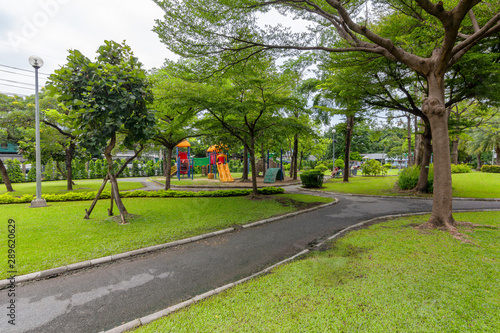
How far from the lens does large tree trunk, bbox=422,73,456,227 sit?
6008 mm

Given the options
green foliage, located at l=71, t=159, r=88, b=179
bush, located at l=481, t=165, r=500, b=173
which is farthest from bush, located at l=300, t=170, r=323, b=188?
green foliage, located at l=71, t=159, r=88, b=179

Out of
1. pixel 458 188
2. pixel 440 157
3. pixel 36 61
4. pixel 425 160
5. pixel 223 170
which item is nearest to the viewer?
pixel 440 157

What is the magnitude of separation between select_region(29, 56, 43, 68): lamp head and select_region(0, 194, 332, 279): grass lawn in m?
5.77

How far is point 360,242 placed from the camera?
5.23 metres

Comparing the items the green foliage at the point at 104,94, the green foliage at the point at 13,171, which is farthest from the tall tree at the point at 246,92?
the green foliage at the point at 13,171

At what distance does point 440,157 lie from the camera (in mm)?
6105

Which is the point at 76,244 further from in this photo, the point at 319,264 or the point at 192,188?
the point at 192,188

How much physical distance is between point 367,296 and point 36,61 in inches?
514

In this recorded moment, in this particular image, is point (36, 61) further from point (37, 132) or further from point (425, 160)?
point (425, 160)

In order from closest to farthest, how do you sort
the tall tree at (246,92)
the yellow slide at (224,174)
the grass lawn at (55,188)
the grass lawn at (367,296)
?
1. the grass lawn at (367,296)
2. the tall tree at (246,92)
3. the grass lawn at (55,188)
4. the yellow slide at (224,174)

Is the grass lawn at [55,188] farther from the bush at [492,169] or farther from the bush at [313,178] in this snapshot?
the bush at [492,169]

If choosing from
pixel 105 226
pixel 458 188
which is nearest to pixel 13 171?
pixel 105 226

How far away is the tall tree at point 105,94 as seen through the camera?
20.7 feet

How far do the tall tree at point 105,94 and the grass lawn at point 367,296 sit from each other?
17.9 feet
